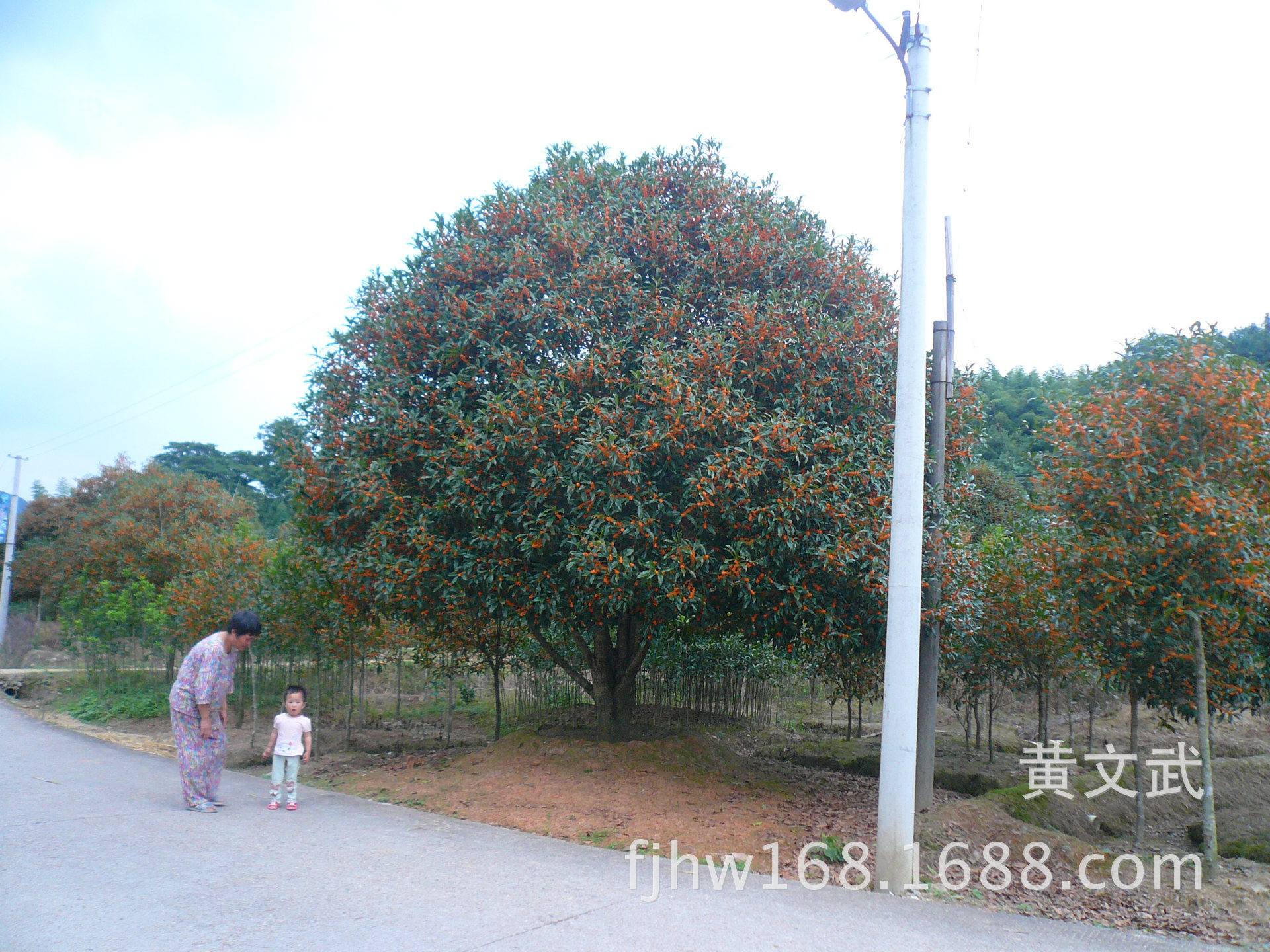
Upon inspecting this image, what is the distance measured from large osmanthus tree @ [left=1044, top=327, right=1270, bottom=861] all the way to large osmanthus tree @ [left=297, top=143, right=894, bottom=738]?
1.71 m

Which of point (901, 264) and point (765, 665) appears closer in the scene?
point (901, 264)

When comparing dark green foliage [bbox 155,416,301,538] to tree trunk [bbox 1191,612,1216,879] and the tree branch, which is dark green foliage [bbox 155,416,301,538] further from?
tree trunk [bbox 1191,612,1216,879]

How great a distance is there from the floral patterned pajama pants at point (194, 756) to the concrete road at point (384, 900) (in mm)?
201

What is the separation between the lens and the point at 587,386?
8039mm

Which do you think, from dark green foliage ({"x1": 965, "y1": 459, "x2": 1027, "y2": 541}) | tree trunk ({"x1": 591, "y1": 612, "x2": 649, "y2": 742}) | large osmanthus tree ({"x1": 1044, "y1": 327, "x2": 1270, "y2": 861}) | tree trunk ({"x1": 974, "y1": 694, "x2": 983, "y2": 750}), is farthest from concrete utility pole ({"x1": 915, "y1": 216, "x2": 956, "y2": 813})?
dark green foliage ({"x1": 965, "y1": 459, "x2": 1027, "y2": 541})

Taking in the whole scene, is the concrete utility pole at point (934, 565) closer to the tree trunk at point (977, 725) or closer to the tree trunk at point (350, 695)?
the tree trunk at point (977, 725)

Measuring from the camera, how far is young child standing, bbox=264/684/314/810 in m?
7.47

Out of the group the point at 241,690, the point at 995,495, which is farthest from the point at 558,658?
the point at 995,495

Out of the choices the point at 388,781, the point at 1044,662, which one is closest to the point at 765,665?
the point at 1044,662

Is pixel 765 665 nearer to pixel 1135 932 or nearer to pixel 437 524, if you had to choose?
pixel 437 524

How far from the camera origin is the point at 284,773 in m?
7.51

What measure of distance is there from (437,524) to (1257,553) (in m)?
7.18

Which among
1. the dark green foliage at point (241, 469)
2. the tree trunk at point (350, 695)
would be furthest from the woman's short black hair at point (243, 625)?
the dark green foliage at point (241, 469)

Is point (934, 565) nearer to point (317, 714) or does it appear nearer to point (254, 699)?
point (317, 714)
